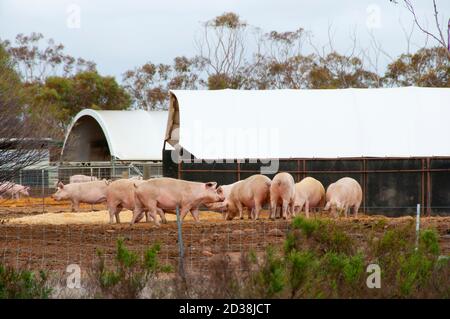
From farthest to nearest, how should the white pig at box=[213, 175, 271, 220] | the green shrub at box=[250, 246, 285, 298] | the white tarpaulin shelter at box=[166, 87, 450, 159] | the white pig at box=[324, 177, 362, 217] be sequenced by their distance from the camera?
1. the white tarpaulin shelter at box=[166, 87, 450, 159]
2. the white pig at box=[324, 177, 362, 217]
3. the white pig at box=[213, 175, 271, 220]
4. the green shrub at box=[250, 246, 285, 298]

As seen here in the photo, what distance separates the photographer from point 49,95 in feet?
242

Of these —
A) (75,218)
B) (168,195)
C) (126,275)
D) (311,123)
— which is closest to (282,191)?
(168,195)

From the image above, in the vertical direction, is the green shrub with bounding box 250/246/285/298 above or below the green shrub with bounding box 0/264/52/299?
above

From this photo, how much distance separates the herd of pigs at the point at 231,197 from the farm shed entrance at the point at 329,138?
2.53 metres

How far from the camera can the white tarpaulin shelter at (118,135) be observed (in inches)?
2051

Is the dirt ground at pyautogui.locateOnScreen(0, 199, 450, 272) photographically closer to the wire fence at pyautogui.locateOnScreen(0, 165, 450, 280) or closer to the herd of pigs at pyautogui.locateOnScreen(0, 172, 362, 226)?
the wire fence at pyautogui.locateOnScreen(0, 165, 450, 280)

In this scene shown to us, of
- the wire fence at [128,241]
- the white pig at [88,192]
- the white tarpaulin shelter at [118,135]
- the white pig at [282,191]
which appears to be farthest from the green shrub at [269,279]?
the white tarpaulin shelter at [118,135]

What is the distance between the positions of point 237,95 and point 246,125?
187 centimetres

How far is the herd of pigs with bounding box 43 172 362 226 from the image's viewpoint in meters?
22.8

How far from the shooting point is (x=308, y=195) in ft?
88.1

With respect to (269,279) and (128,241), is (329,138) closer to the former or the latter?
(128,241)

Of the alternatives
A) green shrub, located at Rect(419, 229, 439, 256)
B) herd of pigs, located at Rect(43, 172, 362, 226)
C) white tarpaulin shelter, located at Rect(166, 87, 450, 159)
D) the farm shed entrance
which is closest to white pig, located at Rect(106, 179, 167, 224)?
herd of pigs, located at Rect(43, 172, 362, 226)
